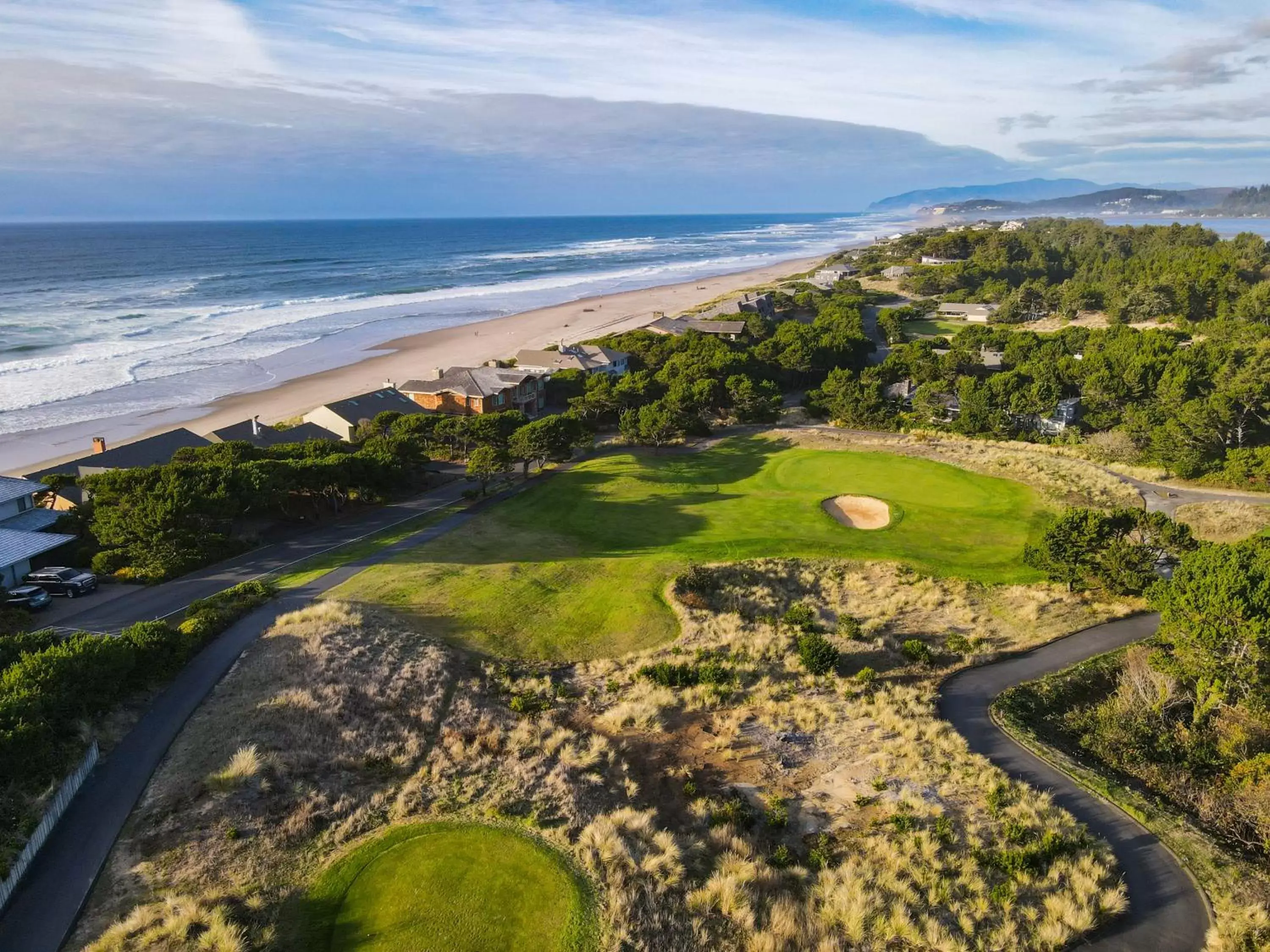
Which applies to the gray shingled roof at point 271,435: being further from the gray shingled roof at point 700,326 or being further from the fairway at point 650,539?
the gray shingled roof at point 700,326

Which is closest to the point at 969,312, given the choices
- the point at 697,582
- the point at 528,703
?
the point at 697,582

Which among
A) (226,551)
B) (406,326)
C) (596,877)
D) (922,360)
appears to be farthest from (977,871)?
(406,326)

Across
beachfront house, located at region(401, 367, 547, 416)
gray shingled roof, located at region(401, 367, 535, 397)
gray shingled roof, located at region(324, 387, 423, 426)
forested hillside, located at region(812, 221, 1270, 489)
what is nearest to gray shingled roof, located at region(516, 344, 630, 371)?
beachfront house, located at region(401, 367, 547, 416)

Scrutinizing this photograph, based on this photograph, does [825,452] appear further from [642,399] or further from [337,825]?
[337,825]

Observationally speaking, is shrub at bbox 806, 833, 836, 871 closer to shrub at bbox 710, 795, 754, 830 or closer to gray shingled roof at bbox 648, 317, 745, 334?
shrub at bbox 710, 795, 754, 830

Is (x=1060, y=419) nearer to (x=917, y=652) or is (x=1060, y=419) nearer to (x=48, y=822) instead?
(x=917, y=652)
